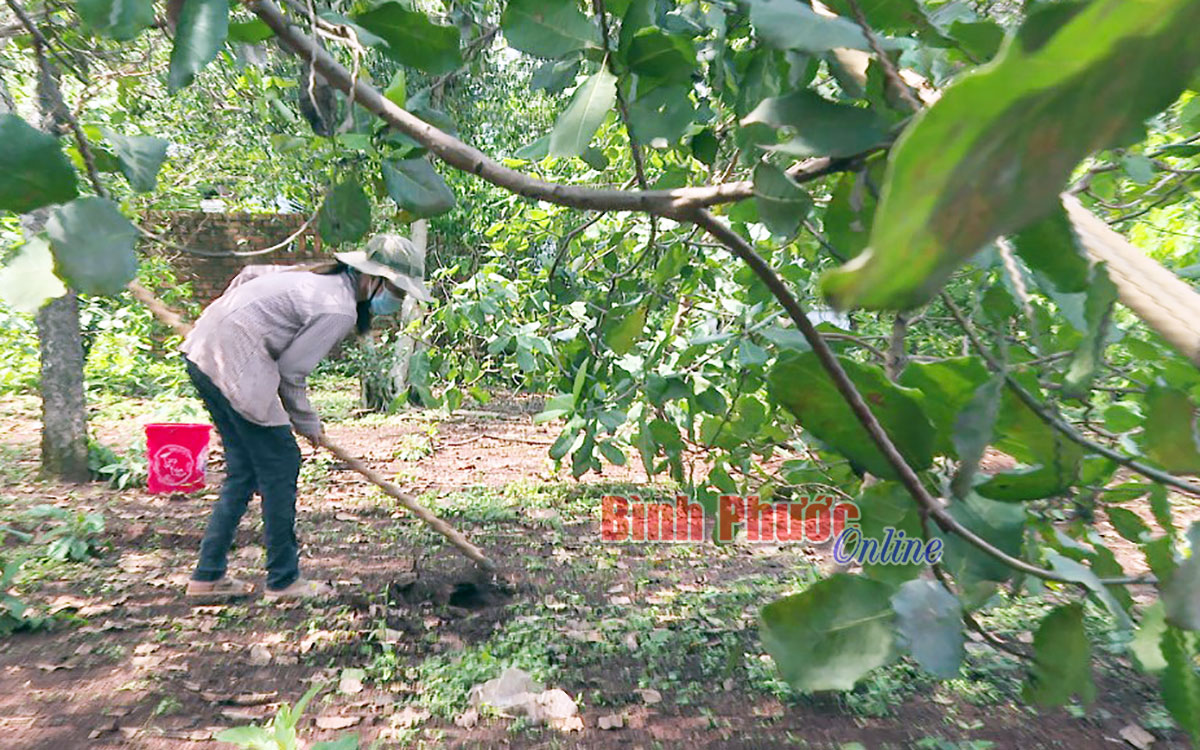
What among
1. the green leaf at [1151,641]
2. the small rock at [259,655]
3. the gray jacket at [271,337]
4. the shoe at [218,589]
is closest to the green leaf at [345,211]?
the green leaf at [1151,641]

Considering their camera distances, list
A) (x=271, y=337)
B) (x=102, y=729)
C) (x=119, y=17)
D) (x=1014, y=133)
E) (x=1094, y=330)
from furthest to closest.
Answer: (x=271, y=337) < (x=102, y=729) < (x=119, y=17) < (x=1094, y=330) < (x=1014, y=133)

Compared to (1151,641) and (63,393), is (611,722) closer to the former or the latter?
(1151,641)

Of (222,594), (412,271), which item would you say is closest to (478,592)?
(222,594)

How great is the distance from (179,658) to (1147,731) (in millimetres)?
2828

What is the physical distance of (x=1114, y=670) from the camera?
2.52 m

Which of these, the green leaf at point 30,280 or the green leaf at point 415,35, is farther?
the green leaf at point 415,35

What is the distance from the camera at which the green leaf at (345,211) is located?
1018 mm

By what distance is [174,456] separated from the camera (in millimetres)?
4516

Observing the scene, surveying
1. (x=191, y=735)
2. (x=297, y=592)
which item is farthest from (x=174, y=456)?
(x=191, y=735)

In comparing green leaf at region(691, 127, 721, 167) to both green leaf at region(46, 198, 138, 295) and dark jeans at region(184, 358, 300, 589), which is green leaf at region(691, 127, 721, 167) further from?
dark jeans at region(184, 358, 300, 589)

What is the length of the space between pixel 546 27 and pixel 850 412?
496 mm

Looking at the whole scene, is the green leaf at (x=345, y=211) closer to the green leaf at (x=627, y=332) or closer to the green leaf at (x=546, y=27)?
the green leaf at (x=546, y=27)

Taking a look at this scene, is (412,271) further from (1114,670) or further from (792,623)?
(1114,670)

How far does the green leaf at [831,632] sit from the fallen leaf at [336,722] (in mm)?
1940
